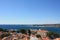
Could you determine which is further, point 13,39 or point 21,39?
point 21,39

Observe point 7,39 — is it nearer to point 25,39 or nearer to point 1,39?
point 1,39

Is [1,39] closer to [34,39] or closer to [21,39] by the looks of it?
[21,39]

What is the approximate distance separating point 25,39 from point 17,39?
194 millimetres

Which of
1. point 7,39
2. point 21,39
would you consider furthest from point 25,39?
point 7,39

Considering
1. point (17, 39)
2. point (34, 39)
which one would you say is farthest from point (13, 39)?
point (34, 39)

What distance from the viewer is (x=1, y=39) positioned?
2881 millimetres

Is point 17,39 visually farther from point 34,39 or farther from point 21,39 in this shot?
point 34,39

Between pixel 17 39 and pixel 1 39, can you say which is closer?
pixel 1 39

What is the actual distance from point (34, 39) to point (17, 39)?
41cm

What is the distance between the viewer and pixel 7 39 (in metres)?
2.86

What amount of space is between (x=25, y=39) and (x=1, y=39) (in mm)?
583

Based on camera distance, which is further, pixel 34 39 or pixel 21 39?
pixel 21 39

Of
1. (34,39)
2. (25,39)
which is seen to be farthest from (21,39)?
(34,39)

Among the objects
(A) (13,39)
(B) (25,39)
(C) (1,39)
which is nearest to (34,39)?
(B) (25,39)
